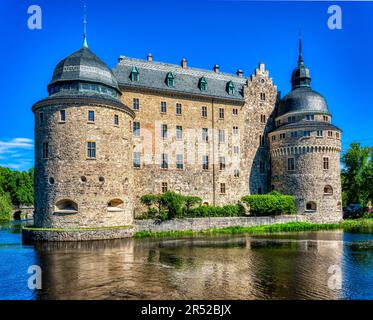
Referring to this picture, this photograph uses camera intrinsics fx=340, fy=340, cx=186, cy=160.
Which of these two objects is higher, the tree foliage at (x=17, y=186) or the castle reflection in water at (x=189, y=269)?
the tree foliage at (x=17, y=186)

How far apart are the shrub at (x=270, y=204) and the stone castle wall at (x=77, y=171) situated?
15.7 m

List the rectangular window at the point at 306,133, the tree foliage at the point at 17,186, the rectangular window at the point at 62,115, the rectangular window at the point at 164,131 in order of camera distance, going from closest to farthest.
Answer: the rectangular window at the point at 62,115
the rectangular window at the point at 164,131
the rectangular window at the point at 306,133
the tree foliage at the point at 17,186

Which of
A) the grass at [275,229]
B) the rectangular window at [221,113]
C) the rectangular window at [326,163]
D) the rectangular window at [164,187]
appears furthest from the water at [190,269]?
the rectangular window at [221,113]

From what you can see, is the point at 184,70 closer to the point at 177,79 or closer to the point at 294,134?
the point at 177,79

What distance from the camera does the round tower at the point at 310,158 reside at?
134 ft

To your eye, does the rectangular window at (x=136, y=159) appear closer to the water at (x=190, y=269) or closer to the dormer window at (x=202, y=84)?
the dormer window at (x=202, y=84)

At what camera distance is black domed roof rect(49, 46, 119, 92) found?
30.2 meters

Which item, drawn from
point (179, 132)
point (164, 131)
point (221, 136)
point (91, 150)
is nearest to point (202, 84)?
point (221, 136)

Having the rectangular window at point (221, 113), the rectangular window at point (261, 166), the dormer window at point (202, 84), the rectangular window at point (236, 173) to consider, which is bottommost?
the rectangular window at point (236, 173)

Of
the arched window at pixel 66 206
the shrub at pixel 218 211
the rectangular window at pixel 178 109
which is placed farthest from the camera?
the rectangular window at pixel 178 109

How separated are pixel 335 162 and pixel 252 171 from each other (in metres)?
10.2

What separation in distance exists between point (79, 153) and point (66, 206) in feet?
15.6
